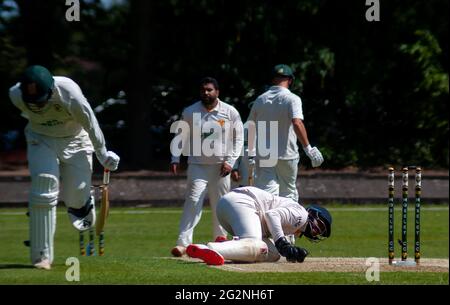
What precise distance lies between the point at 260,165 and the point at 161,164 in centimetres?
2124

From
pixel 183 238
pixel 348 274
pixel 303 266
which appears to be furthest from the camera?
pixel 183 238

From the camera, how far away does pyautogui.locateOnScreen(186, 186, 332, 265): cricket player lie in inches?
478

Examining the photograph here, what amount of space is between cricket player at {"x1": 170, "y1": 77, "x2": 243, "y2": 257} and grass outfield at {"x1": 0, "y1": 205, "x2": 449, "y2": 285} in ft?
2.75

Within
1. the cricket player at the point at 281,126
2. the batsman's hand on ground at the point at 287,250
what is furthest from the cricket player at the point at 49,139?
the cricket player at the point at 281,126

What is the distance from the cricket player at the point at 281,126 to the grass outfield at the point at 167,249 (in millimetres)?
1631

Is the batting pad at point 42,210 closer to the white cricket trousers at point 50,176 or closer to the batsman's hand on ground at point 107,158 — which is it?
A: the white cricket trousers at point 50,176

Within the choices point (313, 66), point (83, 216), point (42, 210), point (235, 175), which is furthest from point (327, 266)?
point (313, 66)

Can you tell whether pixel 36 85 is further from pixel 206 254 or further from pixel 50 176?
pixel 206 254

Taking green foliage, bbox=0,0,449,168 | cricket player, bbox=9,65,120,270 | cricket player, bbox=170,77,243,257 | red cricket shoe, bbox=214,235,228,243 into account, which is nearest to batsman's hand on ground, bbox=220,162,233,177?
cricket player, bbox=170,77,243,257

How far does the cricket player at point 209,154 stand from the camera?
14977mm

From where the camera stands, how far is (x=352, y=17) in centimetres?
3353
